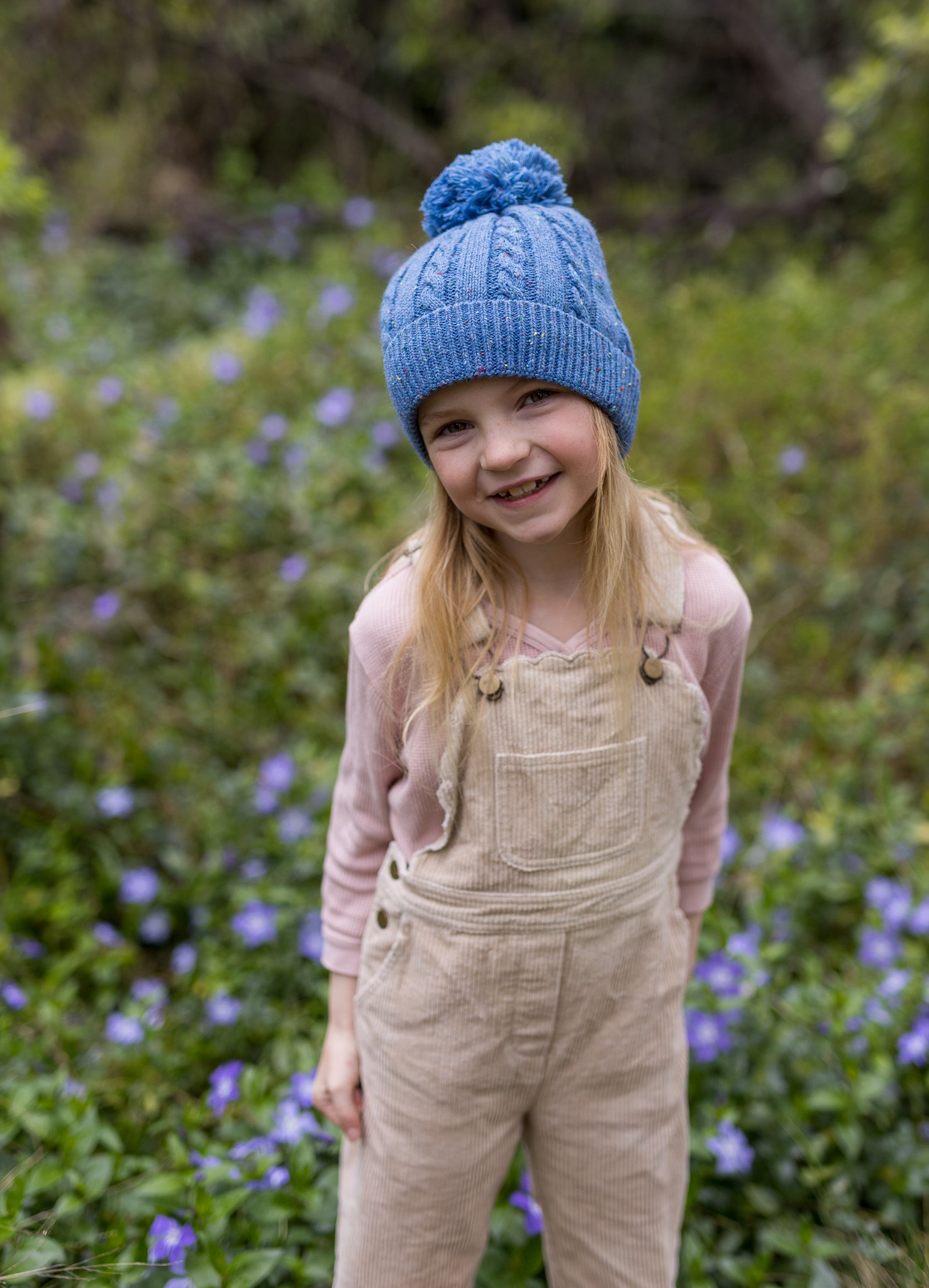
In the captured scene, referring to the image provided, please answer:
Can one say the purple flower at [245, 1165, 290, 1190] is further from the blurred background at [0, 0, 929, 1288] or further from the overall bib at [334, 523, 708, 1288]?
the overall bib at [334, 523, 708, 1288]

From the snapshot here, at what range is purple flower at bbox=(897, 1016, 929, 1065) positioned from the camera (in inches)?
72.2

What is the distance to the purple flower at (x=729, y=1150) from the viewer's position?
5.77ft

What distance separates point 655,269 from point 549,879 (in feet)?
16.4

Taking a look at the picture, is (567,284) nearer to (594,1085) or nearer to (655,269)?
(594,1085)

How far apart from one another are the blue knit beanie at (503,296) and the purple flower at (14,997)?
1.53 m

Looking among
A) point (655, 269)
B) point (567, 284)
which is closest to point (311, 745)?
point (567, 284)

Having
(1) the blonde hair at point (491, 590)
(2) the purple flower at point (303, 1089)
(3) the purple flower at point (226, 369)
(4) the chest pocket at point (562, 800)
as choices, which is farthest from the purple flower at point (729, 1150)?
(3) the purple flower at point (226, 369)

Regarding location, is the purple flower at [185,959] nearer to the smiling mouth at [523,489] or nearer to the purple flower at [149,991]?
the purple flower at [149,991]

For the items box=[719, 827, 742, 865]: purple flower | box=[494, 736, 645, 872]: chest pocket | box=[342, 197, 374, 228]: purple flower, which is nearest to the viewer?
box=[494, 736, 645, 872]: chest pocket

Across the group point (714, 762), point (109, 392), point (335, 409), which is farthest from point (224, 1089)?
point (109, 392)

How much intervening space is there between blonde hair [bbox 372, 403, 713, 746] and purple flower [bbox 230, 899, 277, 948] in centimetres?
109

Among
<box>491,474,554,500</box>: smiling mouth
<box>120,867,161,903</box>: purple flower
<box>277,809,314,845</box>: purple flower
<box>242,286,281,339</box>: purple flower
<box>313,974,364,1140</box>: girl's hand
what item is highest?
<box>491,474,554,500</box>: smiling mouth

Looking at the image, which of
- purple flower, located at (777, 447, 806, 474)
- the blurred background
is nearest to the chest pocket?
the blurred background

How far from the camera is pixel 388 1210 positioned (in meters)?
1.35
